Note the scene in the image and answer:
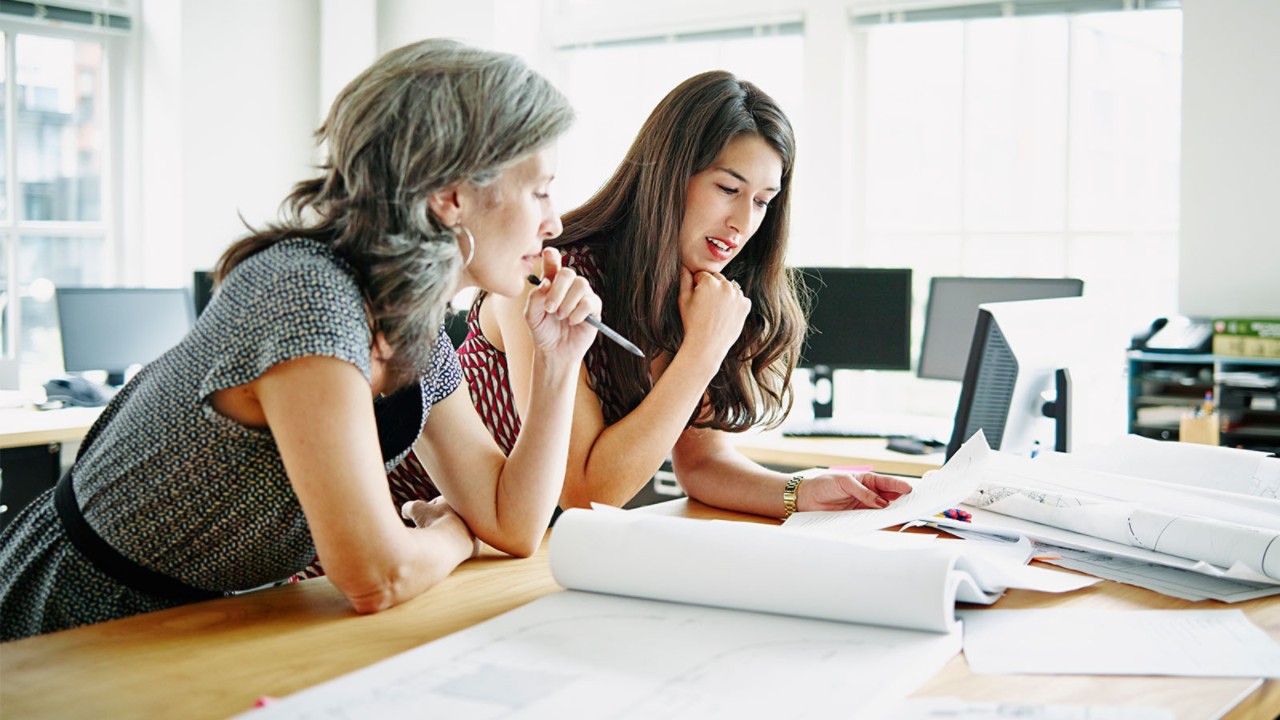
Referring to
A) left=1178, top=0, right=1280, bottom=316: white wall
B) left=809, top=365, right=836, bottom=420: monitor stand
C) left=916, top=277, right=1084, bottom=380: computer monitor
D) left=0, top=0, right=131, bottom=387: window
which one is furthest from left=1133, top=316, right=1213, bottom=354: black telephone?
left=0, top=0, right=131, bottom=387: window

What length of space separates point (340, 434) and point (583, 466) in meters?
0.58

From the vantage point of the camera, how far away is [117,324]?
3693mm

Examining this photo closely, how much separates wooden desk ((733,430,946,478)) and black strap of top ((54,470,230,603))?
6.00 feet

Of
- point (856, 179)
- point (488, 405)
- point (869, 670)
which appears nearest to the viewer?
point (869, 670)

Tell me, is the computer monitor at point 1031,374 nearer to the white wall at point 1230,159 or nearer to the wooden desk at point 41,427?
the white wall at point 1230,159

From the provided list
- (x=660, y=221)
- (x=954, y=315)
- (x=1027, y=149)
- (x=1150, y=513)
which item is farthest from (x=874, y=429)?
(x=1150, y=513)

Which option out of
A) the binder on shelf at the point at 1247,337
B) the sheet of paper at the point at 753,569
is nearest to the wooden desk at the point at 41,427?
the sheet of paper at the point at 753,569

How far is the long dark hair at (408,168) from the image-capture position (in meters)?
1.03

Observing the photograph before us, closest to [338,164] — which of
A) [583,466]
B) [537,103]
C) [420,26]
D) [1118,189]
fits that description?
[537,103]

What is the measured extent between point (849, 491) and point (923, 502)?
0.15 m

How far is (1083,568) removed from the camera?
1103 millimetres

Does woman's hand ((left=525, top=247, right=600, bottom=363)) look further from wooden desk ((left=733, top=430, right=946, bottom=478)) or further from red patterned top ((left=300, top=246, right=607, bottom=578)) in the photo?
wooden desk ((left=733, top=430, right=946, bottom=478))

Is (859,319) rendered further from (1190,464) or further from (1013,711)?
(1013,711)

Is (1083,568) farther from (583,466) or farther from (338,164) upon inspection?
(338,164)
